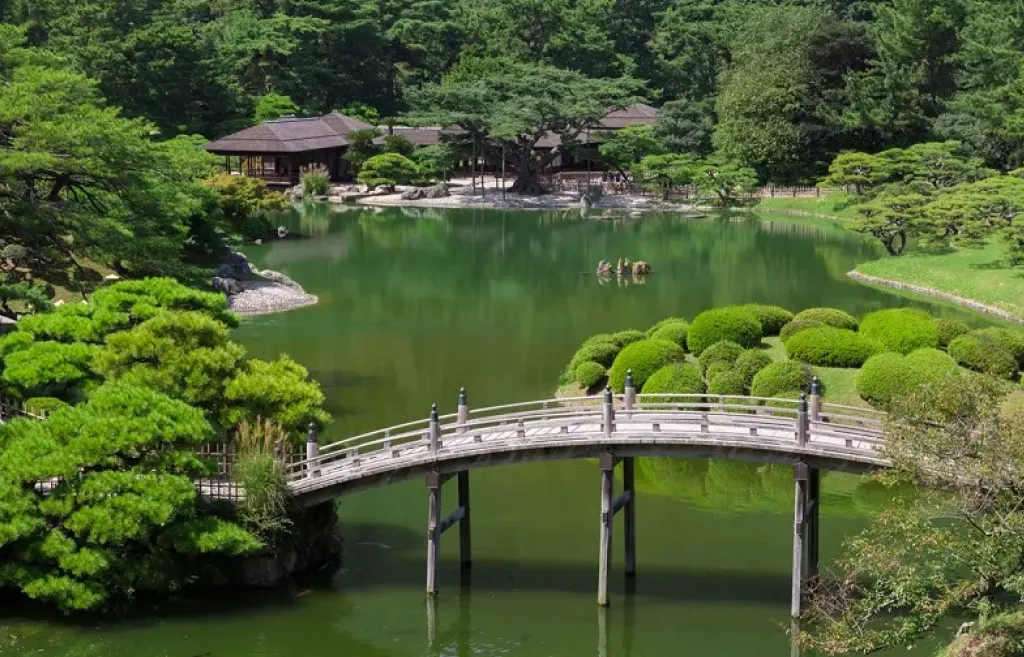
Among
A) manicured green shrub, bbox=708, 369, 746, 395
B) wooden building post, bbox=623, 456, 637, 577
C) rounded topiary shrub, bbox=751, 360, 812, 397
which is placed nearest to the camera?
wooden building post, bbox=623, 456, 637, 577

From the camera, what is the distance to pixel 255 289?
5506cm

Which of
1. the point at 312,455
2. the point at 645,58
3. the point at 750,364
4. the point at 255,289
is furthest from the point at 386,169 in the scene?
the point at 312,455

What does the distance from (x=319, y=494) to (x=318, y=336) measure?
74.9 feet

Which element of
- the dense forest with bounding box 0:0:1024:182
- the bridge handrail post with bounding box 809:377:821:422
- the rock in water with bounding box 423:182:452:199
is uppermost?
the dense forest with bounding box 0:0:1024:182

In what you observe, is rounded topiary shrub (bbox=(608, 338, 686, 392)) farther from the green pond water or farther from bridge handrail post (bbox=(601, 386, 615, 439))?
bridge handrail post (bbox=(601, 386, 615, 439))

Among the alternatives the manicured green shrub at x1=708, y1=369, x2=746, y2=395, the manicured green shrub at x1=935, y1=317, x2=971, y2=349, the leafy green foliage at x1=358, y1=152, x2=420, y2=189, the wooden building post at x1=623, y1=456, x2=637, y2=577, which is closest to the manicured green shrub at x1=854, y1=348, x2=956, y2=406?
the manicured green shrub at x1=935, y1=317, x2=971, y2=349

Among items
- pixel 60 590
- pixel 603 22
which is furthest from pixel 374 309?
pixel 603 22

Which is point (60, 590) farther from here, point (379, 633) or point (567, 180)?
point (567, 180)

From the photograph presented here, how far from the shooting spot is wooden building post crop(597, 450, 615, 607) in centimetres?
2522

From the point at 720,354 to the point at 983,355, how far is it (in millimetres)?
6368

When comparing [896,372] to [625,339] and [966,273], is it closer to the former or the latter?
[625,339]

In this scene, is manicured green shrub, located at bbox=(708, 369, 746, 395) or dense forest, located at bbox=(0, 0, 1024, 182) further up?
dense forest, located at bbox=(0, 0, 1024, 182)

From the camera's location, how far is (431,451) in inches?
1027

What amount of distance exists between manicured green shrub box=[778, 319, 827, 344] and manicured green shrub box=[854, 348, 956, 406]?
343 cm
